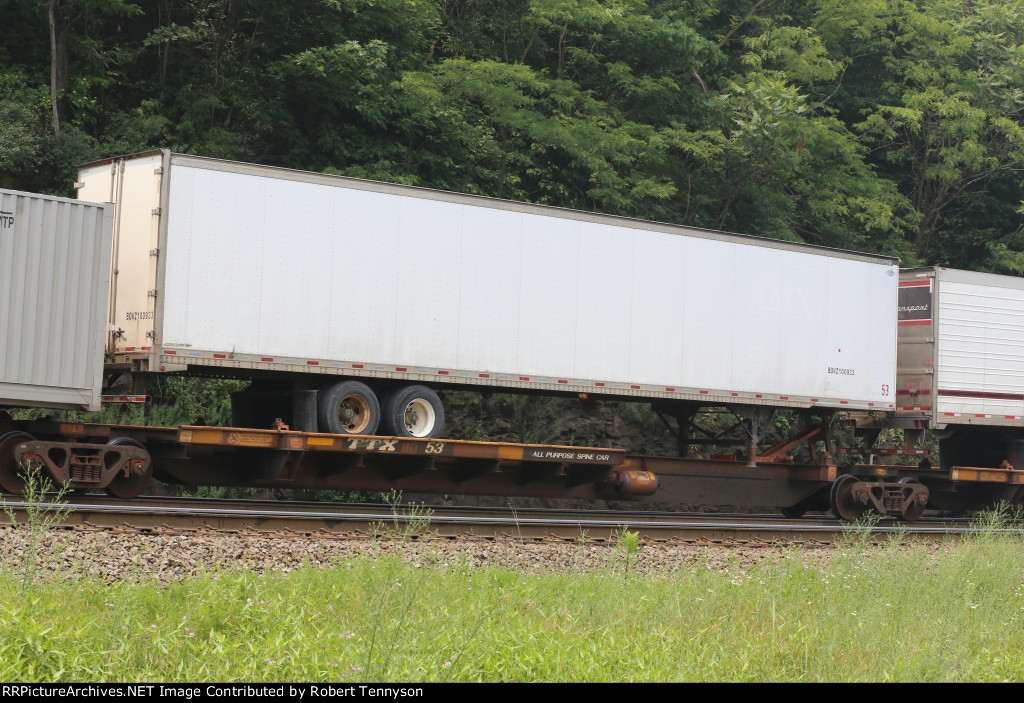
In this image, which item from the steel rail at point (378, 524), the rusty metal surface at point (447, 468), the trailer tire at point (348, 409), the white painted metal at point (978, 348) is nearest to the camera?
the steel rail at point (378, 524)

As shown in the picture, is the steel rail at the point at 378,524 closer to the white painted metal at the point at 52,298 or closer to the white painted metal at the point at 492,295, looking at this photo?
the white painted metal at the point at 52,298

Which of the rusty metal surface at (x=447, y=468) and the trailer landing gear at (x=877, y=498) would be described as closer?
the rusty metal surface at (x=447, y=468)

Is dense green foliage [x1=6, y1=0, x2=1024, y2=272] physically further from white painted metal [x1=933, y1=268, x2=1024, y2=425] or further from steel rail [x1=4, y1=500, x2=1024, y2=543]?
steel rail [x1=4, y1=500, x2=1024, y2=543]

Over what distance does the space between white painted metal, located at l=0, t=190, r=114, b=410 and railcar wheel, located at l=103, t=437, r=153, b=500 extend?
2.02 feet

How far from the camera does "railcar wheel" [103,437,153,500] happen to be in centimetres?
1277

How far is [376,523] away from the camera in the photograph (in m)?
11.9

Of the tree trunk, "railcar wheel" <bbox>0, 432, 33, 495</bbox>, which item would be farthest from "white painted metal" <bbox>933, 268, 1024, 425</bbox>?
the tree trunk

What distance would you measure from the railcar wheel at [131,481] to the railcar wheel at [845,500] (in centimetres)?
1103

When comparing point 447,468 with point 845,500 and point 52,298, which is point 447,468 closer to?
point 52,298

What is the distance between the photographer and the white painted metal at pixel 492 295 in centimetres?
1338

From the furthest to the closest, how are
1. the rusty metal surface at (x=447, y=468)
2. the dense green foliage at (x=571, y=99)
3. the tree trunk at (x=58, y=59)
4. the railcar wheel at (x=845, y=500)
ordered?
the dense green foliage at (x=571, y=99) < the tree trunk at (x=58, y=59) < the railcar wheel at (x=845, y=500) < the rusty metal surface at (x=447, y=468)

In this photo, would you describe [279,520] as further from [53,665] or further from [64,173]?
[64,173]

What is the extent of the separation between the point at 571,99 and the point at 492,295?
11.3 metres

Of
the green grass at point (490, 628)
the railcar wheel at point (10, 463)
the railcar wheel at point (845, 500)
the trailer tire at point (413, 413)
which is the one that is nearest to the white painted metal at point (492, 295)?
the trailer tire at point (413, 413)
